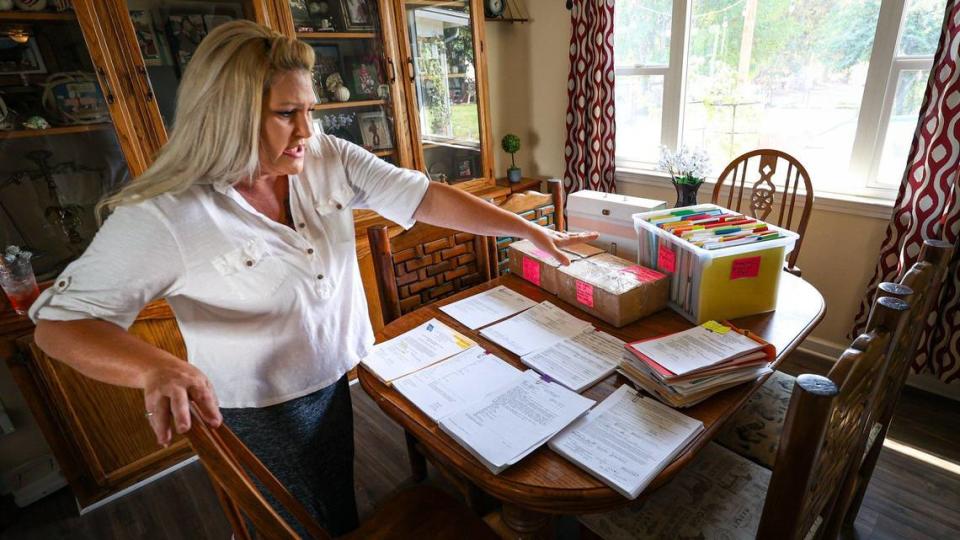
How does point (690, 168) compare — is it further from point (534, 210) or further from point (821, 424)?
point (821, 424)

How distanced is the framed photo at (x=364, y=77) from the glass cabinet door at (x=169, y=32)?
52 centimetres

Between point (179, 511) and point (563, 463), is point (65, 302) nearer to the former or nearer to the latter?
point (563, 463)

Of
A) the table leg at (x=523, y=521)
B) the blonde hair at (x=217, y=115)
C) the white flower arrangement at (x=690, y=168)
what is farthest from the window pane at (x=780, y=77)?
Answer: the blonde hair at (x=217, y=115)

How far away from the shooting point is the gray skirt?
104cm

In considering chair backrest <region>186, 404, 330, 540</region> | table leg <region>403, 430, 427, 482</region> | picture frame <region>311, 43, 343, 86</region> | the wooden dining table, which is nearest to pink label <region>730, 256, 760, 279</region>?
the wooden dining table

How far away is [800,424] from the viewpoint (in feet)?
2.04

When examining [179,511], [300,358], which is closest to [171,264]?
[300,358]

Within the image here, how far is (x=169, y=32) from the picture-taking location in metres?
1.76

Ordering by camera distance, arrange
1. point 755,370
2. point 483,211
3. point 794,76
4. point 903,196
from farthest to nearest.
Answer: point 794,76 < point 903,196 < point 483,211 < point 755,370

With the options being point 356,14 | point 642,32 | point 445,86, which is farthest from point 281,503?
point 642,32

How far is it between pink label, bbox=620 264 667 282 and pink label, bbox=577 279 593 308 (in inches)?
5.0

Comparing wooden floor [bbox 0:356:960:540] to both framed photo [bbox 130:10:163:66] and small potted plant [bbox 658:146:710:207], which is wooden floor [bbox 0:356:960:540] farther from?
framed photo [bbox 130:10:163:66]

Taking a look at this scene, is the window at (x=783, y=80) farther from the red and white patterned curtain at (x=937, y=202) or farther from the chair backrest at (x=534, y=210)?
the chair backrest at (x=534, y=210)

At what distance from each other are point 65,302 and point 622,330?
43.1 inches
